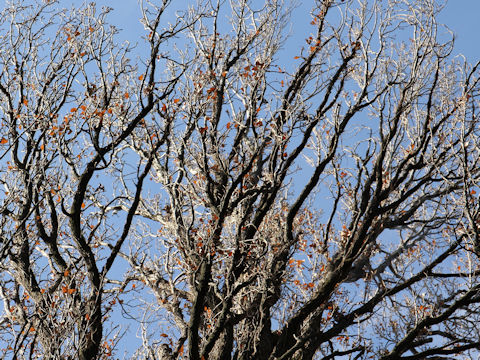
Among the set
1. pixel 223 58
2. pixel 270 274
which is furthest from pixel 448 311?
pixel 223 58

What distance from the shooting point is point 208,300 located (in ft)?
31.2

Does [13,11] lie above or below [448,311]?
above

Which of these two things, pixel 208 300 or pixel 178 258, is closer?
pixel 208 300

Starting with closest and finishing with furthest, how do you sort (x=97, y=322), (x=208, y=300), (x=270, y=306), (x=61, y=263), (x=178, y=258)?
(x=97, y=322), (x=61, y=263), (x=270, y=306), (x=208, y=300), (x=178, y=258)

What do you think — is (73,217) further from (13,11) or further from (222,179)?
(13,11)

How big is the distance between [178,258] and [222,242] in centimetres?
162

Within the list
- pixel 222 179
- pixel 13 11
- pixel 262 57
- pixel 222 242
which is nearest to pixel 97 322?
pixel 222 242

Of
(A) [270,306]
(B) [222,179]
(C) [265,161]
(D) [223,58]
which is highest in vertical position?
(D) [223,58]

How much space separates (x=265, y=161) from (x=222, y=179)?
1272 millimetres

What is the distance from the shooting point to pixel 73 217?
306 inches

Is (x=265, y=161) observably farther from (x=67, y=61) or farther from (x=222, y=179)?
(x=67, y=61)

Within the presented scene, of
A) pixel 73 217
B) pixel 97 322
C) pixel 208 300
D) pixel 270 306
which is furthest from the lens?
pixel 208 300

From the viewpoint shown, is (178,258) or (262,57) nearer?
(178,258)

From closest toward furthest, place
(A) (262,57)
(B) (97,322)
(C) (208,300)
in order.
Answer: (B) (97,322) → (C) (208,300) → (A) (262,57)
